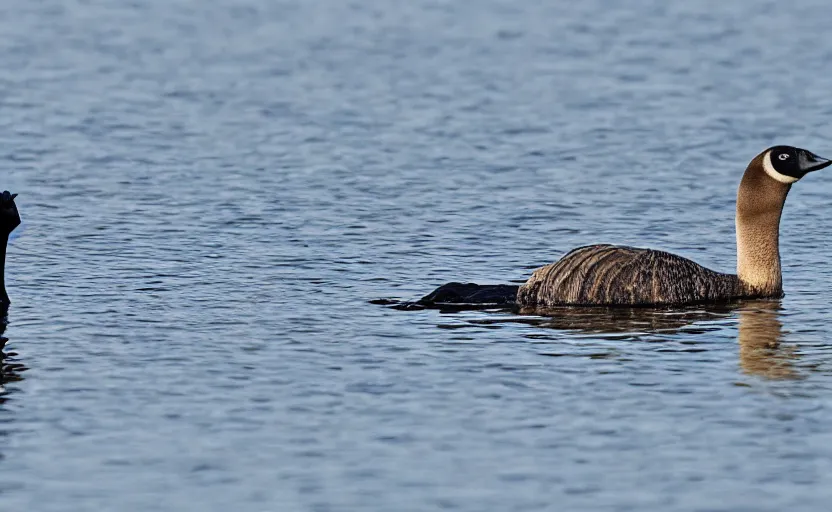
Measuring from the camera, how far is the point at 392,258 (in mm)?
16922

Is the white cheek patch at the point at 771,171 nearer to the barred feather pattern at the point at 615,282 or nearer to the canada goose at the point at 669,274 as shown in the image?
A: the canada goose at the point at 669,274

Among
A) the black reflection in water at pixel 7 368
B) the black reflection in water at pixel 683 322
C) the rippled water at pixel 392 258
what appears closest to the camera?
the rippled water at pixel 392 258

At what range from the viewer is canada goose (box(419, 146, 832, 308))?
49.3 ft

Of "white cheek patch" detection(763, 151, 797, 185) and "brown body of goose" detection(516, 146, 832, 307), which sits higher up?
"white cheek patch" detection(763, 151, 797, 185)

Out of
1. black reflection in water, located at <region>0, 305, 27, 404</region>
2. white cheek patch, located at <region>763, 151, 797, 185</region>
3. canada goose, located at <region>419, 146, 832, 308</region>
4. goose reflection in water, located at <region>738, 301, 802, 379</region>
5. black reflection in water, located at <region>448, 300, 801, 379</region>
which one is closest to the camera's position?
black reflection in water, located at <region>0, 305, 27, 404</region>

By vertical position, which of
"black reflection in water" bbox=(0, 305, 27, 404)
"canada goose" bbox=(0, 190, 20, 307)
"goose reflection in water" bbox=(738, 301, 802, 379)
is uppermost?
"canada goose" bbox=(0, 190, 20, 307)

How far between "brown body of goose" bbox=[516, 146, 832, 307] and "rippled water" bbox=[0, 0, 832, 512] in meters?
0.38

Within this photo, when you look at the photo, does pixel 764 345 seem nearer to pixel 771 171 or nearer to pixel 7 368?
pixel 771 171

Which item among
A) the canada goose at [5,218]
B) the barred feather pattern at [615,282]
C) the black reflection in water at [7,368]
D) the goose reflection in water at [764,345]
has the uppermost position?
the canada goose at [5,218]

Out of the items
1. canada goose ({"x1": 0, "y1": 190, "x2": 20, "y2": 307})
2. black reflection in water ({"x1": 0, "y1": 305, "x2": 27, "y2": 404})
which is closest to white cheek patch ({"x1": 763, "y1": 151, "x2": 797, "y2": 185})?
canada goose ({"x1": 0, "y1": 190, "x2": 20, "y2": 307})

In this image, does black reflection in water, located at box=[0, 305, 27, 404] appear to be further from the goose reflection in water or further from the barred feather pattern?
the goose reflection in water

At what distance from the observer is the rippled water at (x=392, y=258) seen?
10.4 metres

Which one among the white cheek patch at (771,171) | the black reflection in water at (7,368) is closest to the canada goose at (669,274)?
the white cheek patch at (771,171)

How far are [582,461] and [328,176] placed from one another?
1101cm
